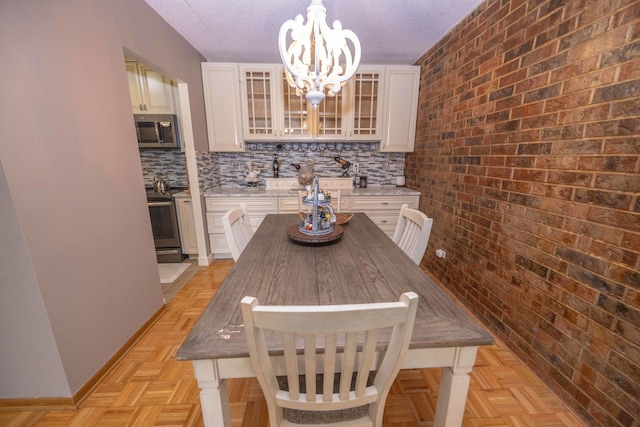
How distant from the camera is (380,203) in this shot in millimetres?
3035

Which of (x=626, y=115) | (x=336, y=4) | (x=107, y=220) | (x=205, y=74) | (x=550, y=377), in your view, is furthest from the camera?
(x=205, y=74)

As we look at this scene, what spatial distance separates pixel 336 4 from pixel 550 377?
275cm

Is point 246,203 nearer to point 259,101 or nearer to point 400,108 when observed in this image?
point 259,101

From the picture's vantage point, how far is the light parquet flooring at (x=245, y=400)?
A: 120cm

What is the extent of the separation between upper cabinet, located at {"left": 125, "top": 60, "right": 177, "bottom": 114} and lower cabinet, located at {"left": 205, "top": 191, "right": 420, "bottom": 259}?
1.17 m

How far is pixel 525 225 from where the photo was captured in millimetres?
1501

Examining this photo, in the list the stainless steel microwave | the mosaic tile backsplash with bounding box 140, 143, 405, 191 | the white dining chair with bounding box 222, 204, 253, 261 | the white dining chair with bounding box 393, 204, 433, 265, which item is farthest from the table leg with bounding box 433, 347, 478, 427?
the stainless steel microwave

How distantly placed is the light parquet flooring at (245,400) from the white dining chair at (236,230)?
0.75 metres

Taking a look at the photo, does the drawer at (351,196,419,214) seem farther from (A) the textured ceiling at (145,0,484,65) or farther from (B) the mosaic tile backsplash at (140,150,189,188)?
(B) the mosaic tile backsplash at (140,150,189,188)

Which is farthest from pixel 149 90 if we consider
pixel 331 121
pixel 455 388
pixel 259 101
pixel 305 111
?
pixel 455 388

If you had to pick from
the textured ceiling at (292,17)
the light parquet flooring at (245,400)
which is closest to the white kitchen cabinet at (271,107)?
the textured ceiling at (292,17)

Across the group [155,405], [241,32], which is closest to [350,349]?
[155,405]

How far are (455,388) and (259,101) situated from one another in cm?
315

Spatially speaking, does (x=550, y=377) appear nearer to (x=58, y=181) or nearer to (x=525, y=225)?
(x=525, y=225)
